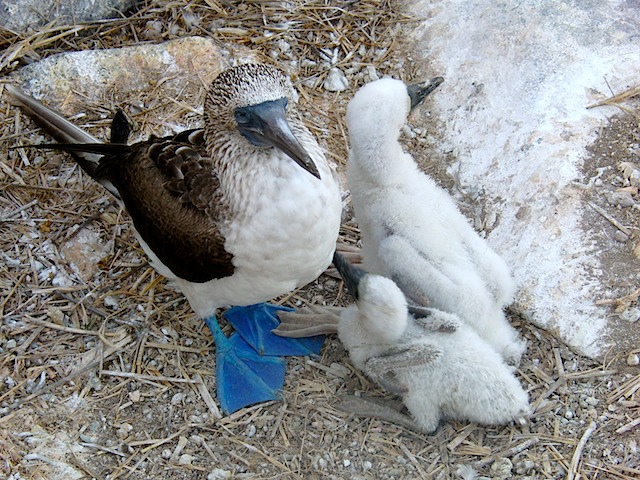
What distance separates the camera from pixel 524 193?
3.54 metres

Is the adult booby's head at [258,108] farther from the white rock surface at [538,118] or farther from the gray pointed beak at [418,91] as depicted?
the white rock surface at [538,118]

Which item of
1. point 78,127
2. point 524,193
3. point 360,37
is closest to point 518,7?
point 360,37

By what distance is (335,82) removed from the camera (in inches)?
168

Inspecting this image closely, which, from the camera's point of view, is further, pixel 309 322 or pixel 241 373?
pixel 309 322

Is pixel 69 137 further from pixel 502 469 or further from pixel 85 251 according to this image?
pixel 502 469

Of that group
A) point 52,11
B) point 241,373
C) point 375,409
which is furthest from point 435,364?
point 52,11

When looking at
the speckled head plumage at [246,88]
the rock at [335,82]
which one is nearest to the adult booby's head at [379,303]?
the speckled head plumage at [246,88]

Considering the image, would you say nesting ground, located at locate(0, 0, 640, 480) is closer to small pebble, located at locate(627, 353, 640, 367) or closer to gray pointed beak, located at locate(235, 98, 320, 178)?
small pebble, located at locate(627, 353, 640, 367)

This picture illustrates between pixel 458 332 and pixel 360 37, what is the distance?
2.18 metres

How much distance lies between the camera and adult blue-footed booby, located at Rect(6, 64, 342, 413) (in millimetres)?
2637

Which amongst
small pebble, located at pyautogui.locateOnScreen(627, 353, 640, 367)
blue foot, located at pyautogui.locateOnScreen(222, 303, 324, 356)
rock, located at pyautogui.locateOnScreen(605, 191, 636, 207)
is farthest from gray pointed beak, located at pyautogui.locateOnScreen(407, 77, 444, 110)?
small pebble, located at pyautogui.locateOnScreen(627, 353, 640, 367)

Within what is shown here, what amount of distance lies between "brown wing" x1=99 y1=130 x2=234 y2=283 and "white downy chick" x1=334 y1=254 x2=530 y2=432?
1.77 feet

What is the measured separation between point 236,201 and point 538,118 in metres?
1.78

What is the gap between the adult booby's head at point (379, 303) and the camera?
2.70 meters
